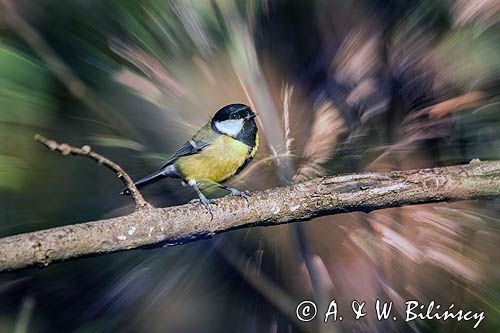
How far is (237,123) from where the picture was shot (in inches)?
25.6

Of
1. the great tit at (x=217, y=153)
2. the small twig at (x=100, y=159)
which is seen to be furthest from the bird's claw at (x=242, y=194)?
the small twig at (x=100, y=159)

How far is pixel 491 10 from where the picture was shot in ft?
2.07

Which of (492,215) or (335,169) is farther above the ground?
(335,169)

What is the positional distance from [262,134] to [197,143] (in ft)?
0.25

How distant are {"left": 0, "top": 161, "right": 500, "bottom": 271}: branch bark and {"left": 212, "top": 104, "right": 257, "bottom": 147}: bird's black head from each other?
0.08m

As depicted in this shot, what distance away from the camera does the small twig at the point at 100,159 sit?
1.47 feet

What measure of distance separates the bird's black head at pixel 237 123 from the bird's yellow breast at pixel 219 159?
1 cm

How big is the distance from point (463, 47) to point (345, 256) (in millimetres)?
263

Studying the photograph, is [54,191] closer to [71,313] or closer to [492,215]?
[71,313]

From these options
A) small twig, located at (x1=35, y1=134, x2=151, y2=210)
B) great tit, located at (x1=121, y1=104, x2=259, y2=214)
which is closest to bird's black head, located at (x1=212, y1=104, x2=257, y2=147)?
great tit, located at (x1=121, y1=104, x2=259, y2=214)

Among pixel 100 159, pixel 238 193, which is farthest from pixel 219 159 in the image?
pixel 100 159

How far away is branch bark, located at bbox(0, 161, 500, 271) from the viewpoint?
21.1 inches

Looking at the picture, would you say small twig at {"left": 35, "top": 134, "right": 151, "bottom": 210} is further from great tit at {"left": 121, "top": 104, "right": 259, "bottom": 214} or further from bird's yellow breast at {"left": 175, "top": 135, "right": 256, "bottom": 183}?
bird's yellow breast at {"left": 175, "top": 135, "right": 256, "bottom": 183}

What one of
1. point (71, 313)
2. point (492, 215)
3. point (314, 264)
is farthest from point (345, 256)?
point (71, 313)
